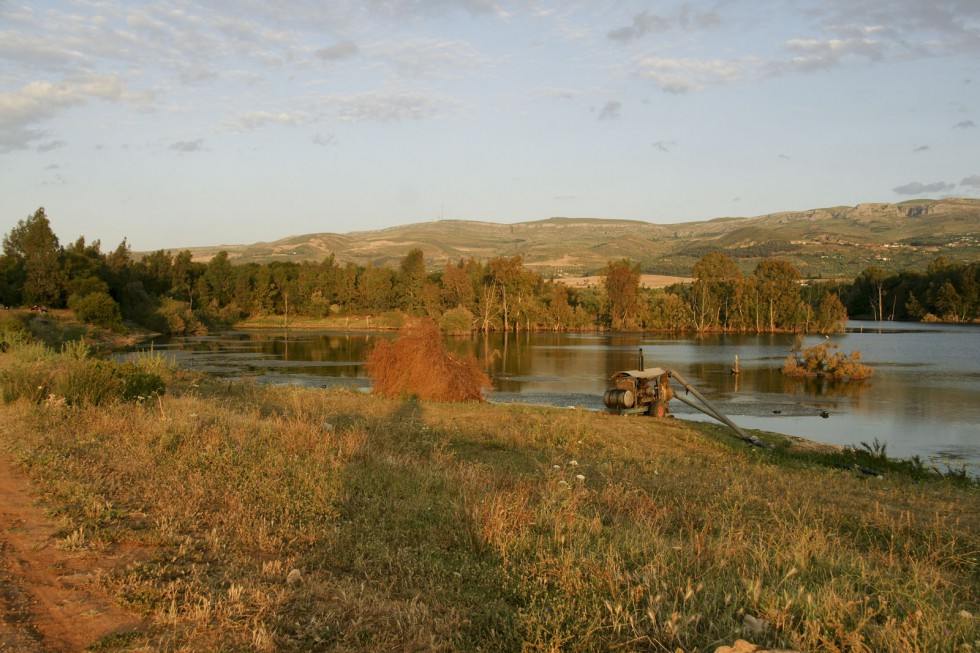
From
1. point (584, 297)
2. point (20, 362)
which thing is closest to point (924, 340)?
point (584, 297)

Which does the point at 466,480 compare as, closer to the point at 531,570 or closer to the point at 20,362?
the point at 531,570

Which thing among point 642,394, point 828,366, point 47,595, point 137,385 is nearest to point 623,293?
point 828,366

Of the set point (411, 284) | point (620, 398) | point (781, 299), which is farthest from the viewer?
point (411, 284)

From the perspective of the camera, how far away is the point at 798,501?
28.1 ft

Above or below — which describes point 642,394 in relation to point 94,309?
below

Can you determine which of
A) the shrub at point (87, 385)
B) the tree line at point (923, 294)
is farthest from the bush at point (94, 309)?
the tree line at point (923, 294)

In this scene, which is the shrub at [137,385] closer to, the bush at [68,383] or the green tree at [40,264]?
the bush at [68,383]

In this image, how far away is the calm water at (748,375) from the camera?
23828 mm

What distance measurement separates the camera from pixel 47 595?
4.08 meters

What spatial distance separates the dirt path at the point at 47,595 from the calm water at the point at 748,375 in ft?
63.7

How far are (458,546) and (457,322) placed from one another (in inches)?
2752

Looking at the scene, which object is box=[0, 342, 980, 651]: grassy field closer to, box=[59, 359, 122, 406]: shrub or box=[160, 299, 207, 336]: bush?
box=[59, 359, 122, 406]: shrub

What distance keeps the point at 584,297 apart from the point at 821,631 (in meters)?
90.5

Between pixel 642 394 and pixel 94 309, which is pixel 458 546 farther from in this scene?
pixel 94 309
